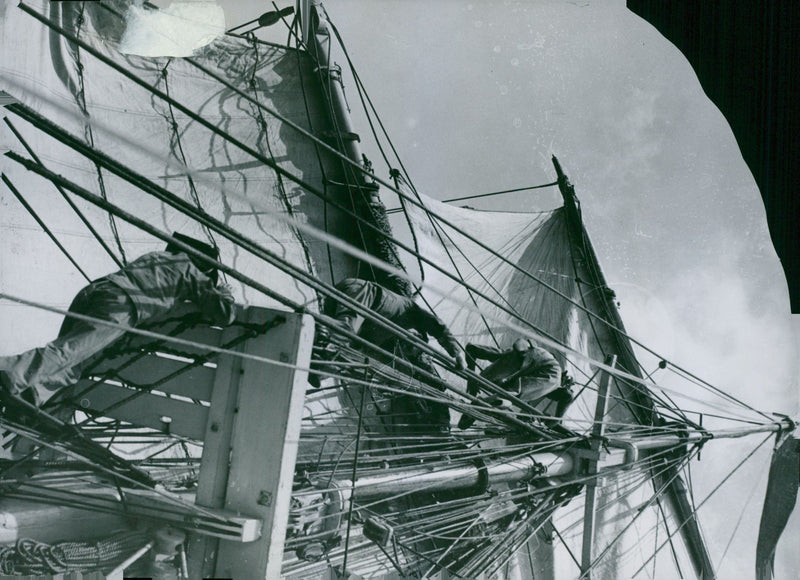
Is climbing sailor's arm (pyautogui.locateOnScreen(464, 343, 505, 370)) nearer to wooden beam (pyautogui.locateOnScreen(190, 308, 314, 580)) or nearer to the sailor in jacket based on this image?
the sailor in jacket

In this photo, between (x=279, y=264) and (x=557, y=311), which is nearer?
(x=279, y=264)

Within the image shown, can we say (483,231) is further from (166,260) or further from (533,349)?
(166,260)

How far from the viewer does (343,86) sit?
8805mm

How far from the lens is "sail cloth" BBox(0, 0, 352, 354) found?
16.9 ft

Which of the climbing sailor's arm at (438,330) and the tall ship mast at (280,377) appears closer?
the tall ship mast at (280,377)

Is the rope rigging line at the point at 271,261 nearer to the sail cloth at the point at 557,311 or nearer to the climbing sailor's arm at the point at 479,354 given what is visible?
the climbing sailor's arm at the point at 479,354

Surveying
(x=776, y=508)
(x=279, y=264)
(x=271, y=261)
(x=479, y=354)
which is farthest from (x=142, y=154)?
(x=776, y=508)

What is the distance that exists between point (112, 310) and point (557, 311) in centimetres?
706

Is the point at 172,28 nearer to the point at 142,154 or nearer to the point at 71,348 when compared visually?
the point at 142,154

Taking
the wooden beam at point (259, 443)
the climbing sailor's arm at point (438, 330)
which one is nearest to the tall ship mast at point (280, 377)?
the wooden beam at point (259, 443)

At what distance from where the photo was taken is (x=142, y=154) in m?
6.71

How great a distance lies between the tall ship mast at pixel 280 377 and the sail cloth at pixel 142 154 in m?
0.02

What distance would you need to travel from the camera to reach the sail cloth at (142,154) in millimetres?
5164

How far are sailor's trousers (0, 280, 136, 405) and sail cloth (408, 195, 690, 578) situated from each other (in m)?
4.91
